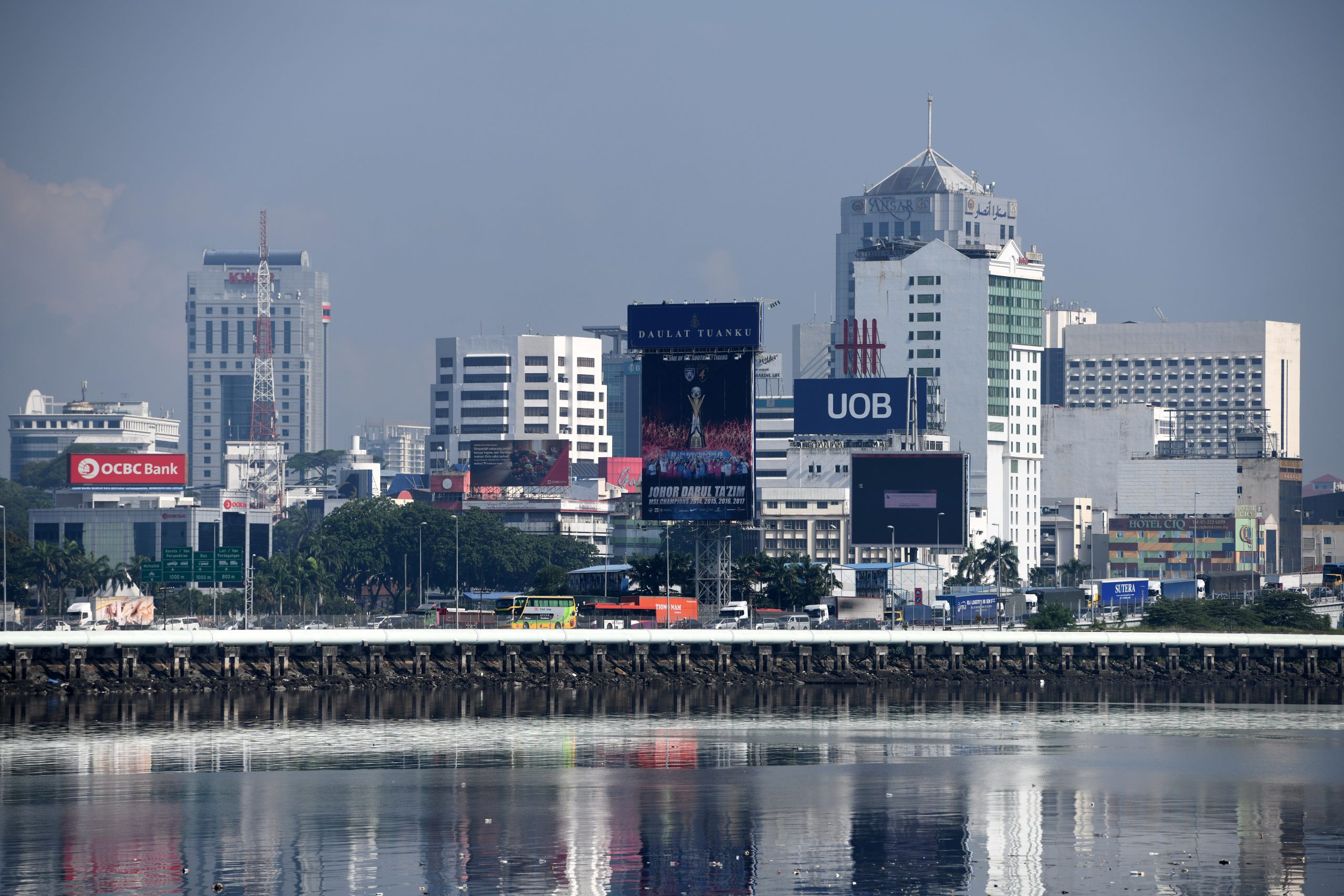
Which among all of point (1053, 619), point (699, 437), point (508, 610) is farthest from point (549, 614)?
point (1053, 619)

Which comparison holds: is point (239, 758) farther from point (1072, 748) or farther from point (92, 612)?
point (92, 612)

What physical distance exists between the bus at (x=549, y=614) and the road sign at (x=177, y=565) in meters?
29.4

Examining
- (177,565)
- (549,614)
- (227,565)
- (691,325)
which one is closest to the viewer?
(691,325)

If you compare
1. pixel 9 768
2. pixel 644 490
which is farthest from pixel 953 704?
pixel 9 768

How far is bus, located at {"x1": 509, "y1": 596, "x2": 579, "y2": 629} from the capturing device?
158 metres

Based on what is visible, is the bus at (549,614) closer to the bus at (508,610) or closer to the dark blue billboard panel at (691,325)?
the bus at (508,610)

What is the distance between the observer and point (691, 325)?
157 meters

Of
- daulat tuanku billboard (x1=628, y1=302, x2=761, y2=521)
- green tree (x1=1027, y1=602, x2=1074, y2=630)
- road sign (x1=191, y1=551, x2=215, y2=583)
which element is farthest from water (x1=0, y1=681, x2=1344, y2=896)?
green tree (x1=1027, y1=602, x2=1074, y2=630)

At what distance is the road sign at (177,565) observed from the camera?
165375 mm

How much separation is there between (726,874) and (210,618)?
134521mm

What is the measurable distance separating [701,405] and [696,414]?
0.81 metres

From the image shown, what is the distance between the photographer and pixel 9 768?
8475cm

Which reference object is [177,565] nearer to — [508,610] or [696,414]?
[508,610]

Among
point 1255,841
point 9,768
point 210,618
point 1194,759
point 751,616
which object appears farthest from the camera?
point 210,618
